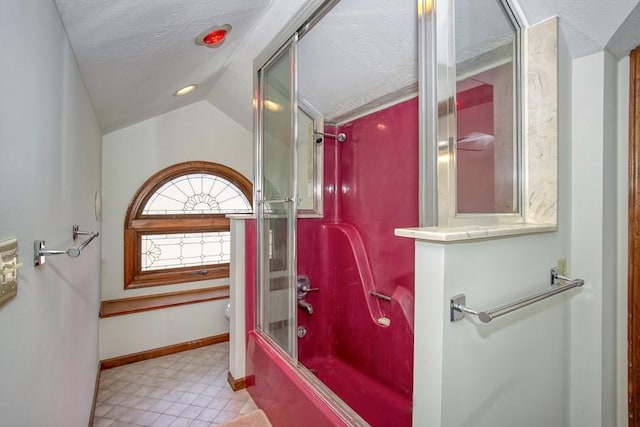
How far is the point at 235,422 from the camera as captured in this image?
174 centimetres

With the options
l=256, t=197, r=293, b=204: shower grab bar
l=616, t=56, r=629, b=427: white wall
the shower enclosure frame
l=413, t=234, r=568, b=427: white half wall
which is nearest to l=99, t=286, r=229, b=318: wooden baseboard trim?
the shower enclosure frame

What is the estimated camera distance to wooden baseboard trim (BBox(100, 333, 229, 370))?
8.23 feet

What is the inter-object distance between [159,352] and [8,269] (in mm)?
2513

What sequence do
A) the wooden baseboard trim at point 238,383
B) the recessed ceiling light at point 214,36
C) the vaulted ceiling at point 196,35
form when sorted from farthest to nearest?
the wooden baseboard trim at point 238,383
the recessed ceiling light at point 214,36
the vaulted ceiling at point 196,35

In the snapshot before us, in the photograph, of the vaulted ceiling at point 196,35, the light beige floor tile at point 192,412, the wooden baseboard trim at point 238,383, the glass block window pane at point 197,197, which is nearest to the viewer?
the vaulted ceiling at point 196,35

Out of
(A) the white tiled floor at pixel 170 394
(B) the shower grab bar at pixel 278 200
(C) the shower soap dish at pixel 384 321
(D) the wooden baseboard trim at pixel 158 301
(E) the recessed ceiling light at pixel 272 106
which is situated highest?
(E) the recessed ceiling light at pixel 272 106

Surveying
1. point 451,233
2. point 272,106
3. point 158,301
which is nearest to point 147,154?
point 158,301

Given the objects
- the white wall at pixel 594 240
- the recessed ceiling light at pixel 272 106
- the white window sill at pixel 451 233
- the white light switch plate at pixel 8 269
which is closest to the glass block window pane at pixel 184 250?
the recessed ceiling light at pixel 272 106

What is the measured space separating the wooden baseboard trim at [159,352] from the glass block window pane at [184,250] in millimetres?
771

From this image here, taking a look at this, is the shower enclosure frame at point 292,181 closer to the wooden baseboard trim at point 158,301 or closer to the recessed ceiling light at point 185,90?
the recessed ceiling light at point 185,90

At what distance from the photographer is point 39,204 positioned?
2.84 feet

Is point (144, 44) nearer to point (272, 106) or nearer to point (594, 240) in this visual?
point (272, 106)

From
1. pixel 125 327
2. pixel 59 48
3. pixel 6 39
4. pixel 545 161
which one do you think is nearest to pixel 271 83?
pixel 59 48

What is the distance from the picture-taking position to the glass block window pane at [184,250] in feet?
9.77
